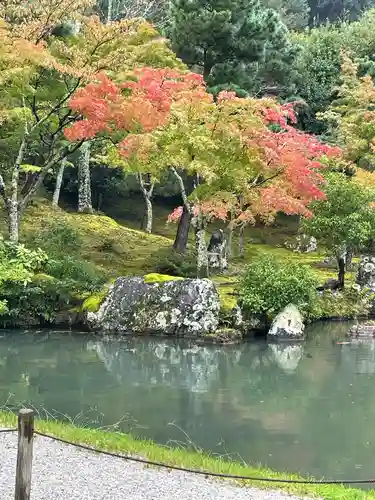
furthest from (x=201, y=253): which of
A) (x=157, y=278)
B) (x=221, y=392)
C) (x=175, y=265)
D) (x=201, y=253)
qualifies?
(x=221, y=392)

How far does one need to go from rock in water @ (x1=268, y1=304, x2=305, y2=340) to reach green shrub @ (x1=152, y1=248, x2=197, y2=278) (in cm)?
328

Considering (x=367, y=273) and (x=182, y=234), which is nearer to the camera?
(x=367, y=273)

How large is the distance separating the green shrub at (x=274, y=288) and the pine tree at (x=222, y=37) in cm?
661

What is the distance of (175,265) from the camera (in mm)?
17094

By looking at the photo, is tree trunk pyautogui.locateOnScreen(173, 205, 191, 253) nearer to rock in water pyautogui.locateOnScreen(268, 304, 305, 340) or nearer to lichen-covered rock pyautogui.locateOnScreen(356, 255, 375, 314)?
lichen-covered rock pyautogui.locateOnScreen(356, 255, 375, 314)

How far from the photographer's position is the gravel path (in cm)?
500

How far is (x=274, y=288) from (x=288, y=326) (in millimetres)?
1006

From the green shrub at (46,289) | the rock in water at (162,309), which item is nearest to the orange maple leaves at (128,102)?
the green shrub at (46,289)

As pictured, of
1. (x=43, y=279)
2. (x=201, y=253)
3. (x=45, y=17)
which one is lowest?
(x=43, y=279)

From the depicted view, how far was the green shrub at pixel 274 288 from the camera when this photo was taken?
14.5m

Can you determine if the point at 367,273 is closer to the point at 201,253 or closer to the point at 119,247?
the point at 201,253

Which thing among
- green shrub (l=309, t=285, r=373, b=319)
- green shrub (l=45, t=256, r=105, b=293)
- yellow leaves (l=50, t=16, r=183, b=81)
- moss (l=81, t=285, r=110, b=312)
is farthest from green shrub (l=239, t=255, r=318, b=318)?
yellow leaves (l=50, t=16, r=183, b=81)

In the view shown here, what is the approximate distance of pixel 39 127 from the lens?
52.6 ft

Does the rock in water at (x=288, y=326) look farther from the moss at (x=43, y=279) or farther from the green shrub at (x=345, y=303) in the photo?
the moss at (x=43, y=279)
